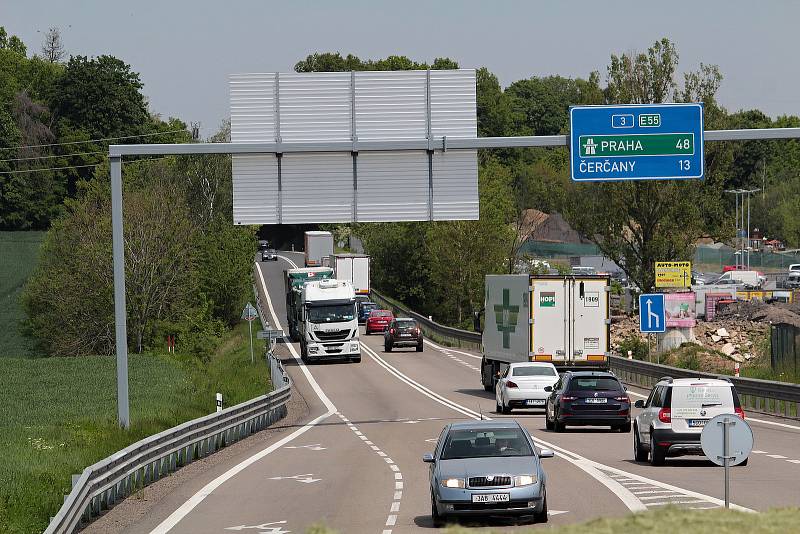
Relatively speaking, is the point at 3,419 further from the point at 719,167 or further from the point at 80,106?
the point at 80,106

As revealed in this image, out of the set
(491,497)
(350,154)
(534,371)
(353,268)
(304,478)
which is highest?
(350,154)

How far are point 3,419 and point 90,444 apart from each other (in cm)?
1350

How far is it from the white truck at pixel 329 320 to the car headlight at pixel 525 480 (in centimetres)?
4640

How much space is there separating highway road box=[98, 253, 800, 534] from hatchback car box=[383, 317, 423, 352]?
2718 centimetres

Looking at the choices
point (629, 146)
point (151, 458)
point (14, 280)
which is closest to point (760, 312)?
point (629, 146)

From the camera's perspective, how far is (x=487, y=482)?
17.6m

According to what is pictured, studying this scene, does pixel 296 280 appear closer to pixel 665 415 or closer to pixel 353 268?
pixel 353 268

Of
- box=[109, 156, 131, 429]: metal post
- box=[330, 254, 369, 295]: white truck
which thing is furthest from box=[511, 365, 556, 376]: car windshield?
box=[330, 254, 369, 295]: white truck

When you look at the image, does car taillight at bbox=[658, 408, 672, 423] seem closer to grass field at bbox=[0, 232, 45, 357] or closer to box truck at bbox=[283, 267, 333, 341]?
box truck at bbox=[283, 267, 333, 341]

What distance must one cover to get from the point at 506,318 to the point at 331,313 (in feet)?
61.3

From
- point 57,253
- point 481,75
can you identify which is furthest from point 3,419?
point 481,75

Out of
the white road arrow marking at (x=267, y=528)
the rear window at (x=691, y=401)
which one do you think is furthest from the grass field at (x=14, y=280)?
the white road arrow marking at (x=267, y=528)

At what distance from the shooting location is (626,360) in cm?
5312

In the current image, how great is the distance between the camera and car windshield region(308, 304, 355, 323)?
210 feet
